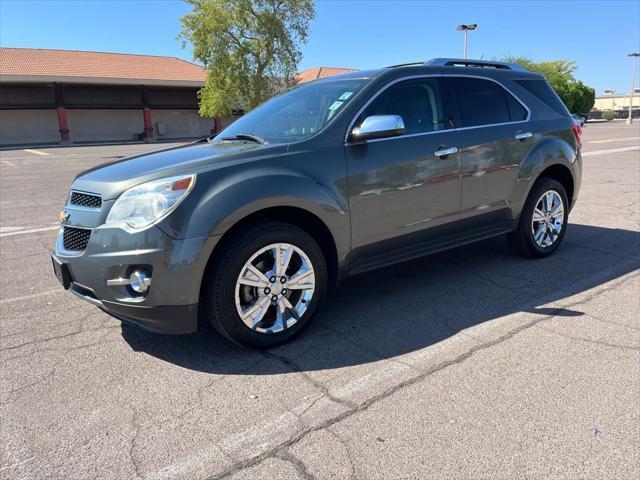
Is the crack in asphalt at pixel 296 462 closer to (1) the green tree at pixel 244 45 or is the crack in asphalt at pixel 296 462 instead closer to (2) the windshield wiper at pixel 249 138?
(2) the windshield wiper at pixel 249 138

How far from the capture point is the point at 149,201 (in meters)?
3.14

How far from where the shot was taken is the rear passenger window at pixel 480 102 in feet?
15.1

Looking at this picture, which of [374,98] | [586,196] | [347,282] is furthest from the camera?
[586,196]

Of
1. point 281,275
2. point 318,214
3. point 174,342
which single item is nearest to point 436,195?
point 318,214

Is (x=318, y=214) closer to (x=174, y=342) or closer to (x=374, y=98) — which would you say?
(x=374, y=98)

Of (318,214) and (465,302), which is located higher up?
(318,214)

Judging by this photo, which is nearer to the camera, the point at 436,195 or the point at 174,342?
the point at 174,342

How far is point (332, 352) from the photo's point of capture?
348cm

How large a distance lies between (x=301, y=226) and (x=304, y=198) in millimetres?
279

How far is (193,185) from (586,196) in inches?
329

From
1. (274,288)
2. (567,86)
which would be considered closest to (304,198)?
(274,288)

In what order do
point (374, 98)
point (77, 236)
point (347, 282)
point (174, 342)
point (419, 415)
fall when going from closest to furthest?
1. point (419, 415)
2. point (77, 236)
3. point (174, 342)
4. point (374, 98)
5. point (347, 282)

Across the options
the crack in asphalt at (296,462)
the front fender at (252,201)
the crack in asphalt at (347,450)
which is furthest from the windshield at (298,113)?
the crack in asphalt at (296,462)

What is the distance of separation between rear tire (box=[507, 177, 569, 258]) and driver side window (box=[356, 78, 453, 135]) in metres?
1.40
